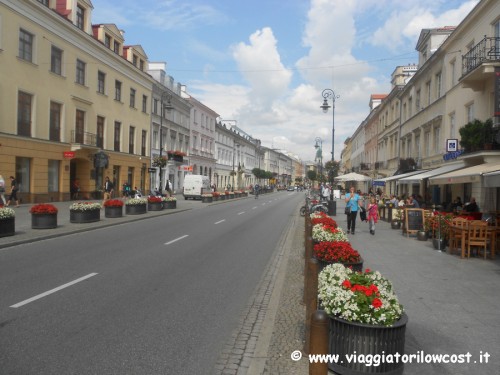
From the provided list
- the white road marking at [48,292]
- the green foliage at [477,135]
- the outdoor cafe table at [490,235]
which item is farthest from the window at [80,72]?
the outdoor cafe table at [490,235]

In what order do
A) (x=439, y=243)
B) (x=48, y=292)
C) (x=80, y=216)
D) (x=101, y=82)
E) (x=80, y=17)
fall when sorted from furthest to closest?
(x=101, y=82) → (x=80, y=17) → (x=80, y=216) → (x=439, y=243) → (x=48, y=292)

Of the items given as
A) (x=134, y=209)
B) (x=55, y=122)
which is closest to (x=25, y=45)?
(x=55, y=122)

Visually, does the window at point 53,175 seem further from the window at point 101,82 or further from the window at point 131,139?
the window at point 131,139

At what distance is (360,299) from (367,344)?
0.41m

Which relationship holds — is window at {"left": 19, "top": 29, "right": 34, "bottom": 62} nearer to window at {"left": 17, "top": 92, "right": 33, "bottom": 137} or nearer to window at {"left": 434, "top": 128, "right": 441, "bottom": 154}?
window at {"left": 17, "top": 92, "right": 33, "bottom": 137}

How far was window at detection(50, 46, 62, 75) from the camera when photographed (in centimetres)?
2745

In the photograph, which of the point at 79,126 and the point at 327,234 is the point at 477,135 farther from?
the point at 79,126

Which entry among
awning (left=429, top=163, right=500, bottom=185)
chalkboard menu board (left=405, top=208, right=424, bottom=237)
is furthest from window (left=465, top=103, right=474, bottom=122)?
chalkboard menu board (left=405, top=208, right=424, bottom=237)

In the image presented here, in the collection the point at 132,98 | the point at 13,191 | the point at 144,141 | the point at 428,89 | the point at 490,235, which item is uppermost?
the point at 132,98

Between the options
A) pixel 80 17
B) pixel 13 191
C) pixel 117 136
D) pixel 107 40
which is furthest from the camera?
pixel 117 136

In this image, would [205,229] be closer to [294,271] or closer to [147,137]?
[294,271]

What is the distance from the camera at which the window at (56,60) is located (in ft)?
90.1

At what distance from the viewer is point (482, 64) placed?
1555 cm

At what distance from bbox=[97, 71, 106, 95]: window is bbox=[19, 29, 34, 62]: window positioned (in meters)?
8.47
